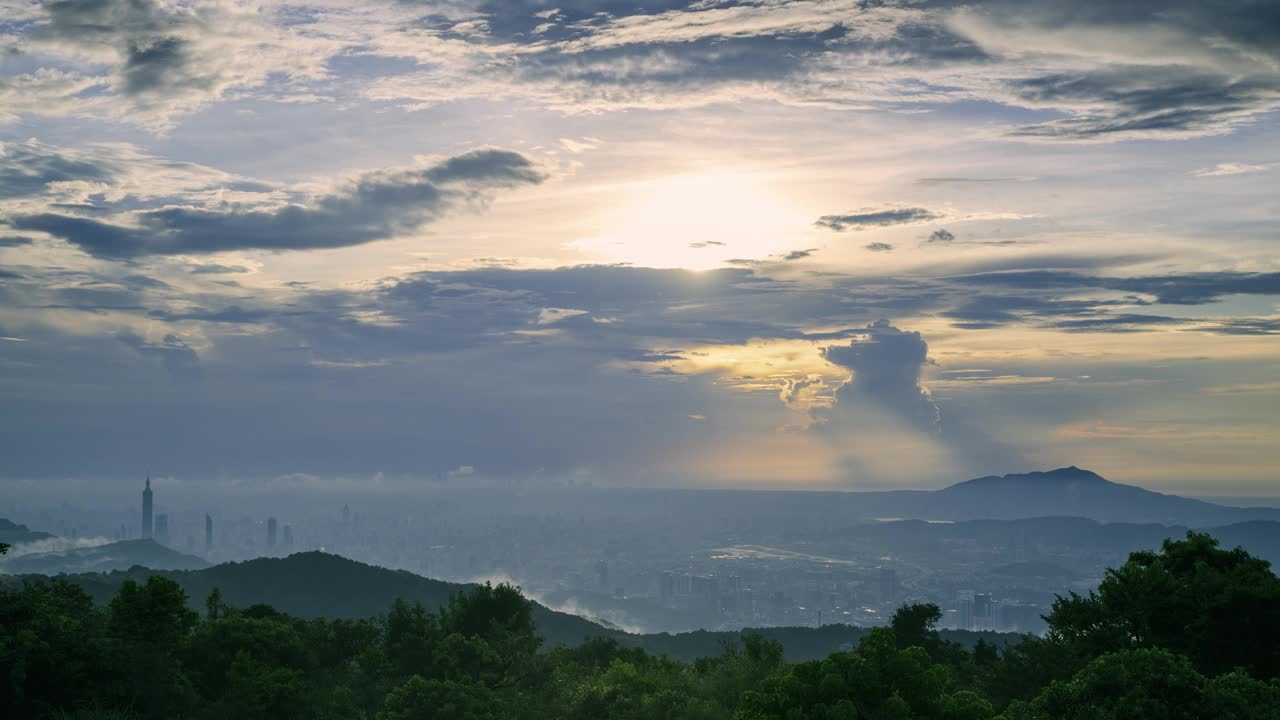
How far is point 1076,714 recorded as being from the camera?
23859 millimetres

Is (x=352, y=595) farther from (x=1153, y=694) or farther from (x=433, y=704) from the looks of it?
(x=1153, y=694)

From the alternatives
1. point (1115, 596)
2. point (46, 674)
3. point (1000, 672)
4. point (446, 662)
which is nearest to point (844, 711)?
point (1115, 596)

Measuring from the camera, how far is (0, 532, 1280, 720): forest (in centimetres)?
2484

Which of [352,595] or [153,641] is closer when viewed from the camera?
[153,641]

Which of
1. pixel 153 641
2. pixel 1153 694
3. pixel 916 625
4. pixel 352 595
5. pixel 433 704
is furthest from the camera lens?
pixel 352 595

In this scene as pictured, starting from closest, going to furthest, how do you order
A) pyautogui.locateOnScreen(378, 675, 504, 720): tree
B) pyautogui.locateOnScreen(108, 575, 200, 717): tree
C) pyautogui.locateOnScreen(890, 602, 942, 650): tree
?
1. pyautogui.locateOnScreen(108, 575, 200, 717): tree
2. pyautogui.locateOnScreen(378, 675, 504, 720): tree
3. pyautogui.locateOnScreen(890, 602, 942, 650): tree

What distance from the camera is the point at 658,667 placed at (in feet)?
186

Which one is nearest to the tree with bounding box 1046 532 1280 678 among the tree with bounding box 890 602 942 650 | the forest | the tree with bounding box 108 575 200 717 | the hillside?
the forest

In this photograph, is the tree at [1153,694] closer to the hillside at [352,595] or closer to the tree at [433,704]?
the tree at [433,704]

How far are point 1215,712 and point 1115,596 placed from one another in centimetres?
1309

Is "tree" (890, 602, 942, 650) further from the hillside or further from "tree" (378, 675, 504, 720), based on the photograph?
the hillside

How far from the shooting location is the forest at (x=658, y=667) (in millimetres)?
24844

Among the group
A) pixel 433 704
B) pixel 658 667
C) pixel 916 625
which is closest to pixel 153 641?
pixel 433 704

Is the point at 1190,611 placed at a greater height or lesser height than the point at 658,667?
greater
